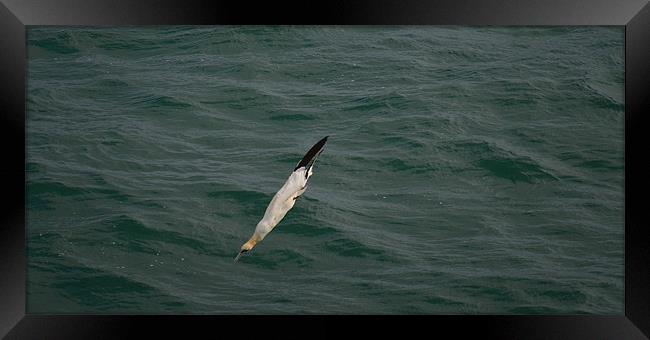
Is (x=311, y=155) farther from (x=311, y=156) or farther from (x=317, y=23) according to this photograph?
(x=317, y=23)

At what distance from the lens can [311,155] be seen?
4.51m

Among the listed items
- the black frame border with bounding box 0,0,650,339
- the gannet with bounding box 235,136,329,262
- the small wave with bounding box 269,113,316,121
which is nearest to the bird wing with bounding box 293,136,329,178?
the gannet with bounding box 235,136,329,262

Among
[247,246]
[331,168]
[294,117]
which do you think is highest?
[294,117]

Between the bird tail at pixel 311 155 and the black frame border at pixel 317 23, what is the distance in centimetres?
63

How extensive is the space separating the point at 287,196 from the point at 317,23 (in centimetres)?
84

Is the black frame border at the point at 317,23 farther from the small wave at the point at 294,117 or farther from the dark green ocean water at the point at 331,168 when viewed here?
the small wave at the point at 294,117

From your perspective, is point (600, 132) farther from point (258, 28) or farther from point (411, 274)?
point (258, 28)

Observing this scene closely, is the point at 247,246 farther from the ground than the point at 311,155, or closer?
closer

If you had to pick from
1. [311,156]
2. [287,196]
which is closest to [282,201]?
[287,196]

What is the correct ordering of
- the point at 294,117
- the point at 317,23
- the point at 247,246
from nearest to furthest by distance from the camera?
the point at 317,23
the point at 247,246
the point at 294,117

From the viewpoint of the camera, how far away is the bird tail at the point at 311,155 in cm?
446

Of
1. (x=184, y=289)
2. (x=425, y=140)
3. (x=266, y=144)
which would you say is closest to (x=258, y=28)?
(x=266, y=144)

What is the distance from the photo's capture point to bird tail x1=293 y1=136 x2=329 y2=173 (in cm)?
446

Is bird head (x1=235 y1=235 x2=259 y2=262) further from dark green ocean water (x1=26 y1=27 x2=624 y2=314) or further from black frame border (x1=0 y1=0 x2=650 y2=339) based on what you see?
black frame border (x1=0 y1=0 x2=650 y2=339)
